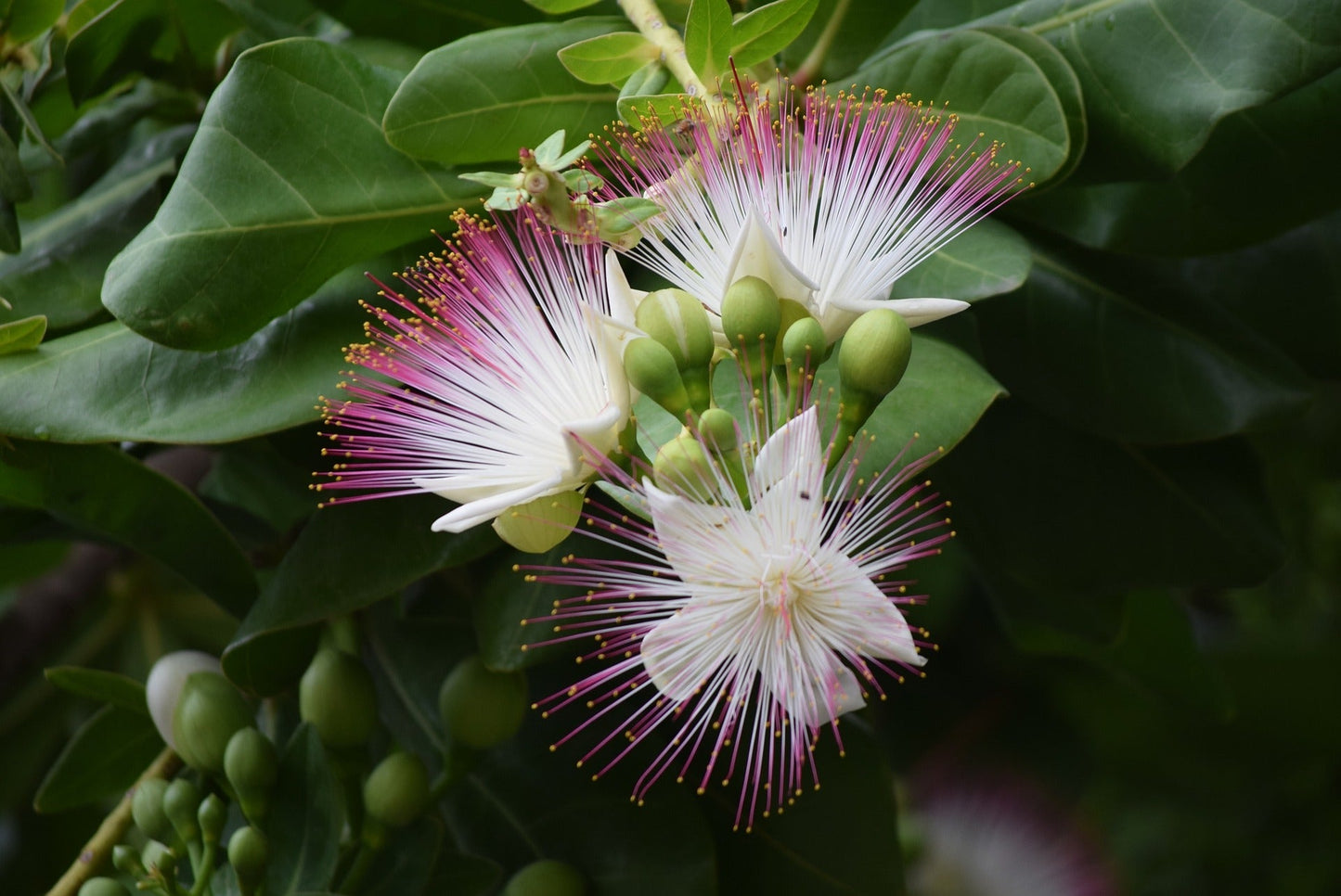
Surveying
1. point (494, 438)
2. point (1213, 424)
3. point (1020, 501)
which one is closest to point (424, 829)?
point (494, 438)

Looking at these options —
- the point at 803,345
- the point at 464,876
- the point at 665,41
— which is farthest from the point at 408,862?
the point at 665,41

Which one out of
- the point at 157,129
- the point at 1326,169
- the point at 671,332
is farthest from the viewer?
the point at 157,129

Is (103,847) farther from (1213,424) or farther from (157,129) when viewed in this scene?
(1213,424)

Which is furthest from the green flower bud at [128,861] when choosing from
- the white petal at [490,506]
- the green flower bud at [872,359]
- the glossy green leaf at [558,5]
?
the glossy green leaf at [558,5]

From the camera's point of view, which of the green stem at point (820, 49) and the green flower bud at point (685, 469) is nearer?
the green flower bud at point (685, 469)

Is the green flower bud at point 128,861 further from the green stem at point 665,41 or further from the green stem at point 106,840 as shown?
the green stem at point 665,41

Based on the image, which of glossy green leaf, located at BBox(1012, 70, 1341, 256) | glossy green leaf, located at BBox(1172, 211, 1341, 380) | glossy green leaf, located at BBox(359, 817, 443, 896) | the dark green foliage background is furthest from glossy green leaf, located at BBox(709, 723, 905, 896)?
glossy green leaf, located at BBox(1172, 211, 1341, 380)
